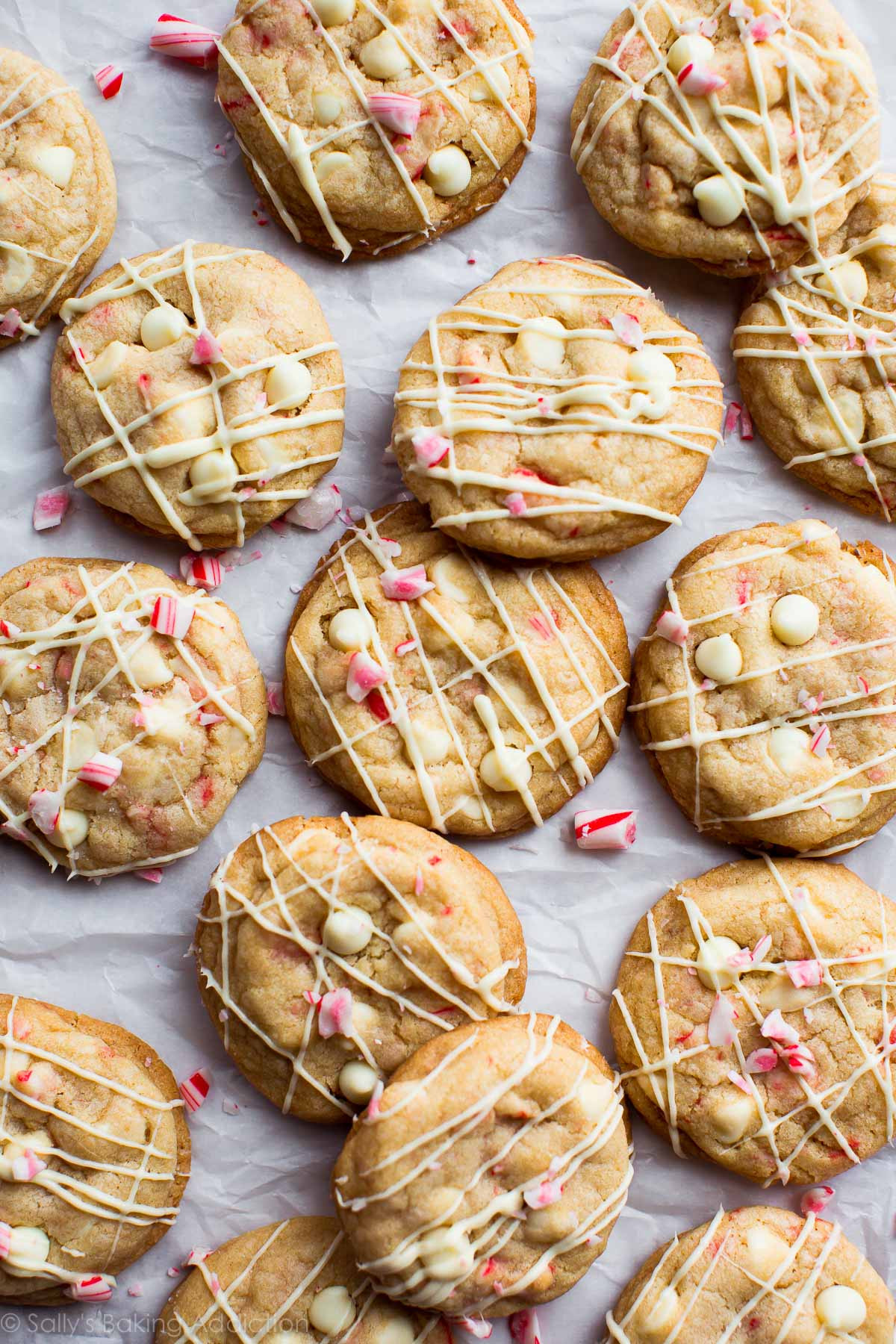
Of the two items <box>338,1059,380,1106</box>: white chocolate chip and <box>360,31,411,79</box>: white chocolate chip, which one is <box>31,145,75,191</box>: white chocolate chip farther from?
<box>338,1059,380,1106</box>: white chocolate chip

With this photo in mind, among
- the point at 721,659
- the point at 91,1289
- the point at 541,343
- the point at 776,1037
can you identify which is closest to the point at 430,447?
the point at 541,343

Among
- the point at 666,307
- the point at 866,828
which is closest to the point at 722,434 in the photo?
the point at 666,307

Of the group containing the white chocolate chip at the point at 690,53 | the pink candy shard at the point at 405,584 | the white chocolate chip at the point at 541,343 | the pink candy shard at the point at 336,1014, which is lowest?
the pink candy shard at the point at 336,1014

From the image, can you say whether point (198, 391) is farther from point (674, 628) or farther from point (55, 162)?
point (674, 628)

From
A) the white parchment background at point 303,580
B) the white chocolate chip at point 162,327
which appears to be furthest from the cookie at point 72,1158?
the white chocolate chip at point 162,327

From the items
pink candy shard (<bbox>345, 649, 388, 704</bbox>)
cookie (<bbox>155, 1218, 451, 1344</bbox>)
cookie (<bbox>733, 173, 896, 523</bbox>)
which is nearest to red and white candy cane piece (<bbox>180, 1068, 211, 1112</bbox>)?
cookie (<bbox>155, 1218, 451, 1344</bbox>)

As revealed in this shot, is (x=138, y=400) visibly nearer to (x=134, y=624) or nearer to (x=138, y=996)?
(x=134, y=624)

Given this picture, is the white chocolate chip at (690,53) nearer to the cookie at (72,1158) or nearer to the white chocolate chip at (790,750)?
the white chocolate chip at (790,750)

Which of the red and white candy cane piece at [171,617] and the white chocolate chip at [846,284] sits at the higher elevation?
the red and white candy cane piece at [171,617]
